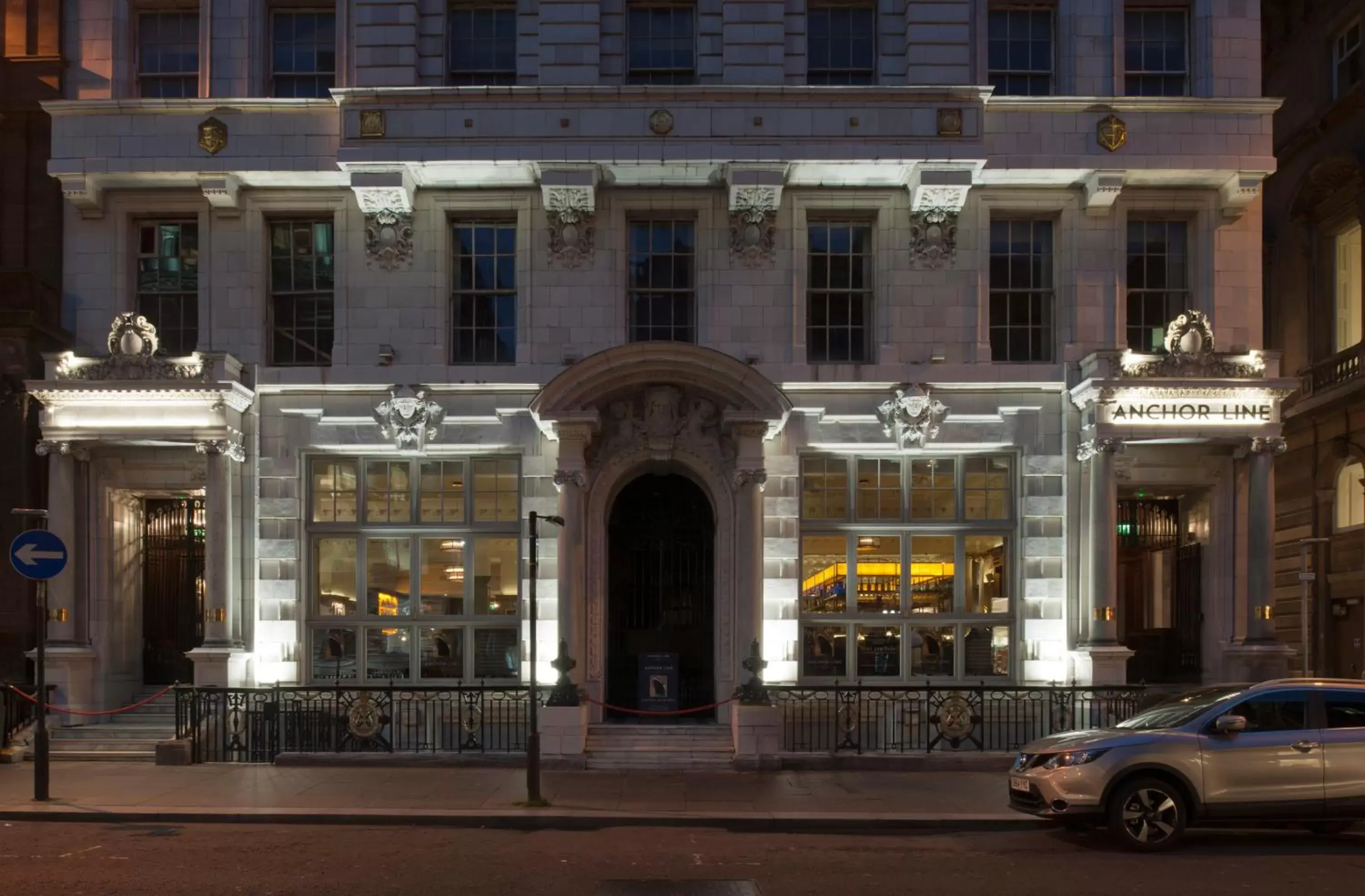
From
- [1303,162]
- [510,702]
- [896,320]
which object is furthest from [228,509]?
[1303,162]

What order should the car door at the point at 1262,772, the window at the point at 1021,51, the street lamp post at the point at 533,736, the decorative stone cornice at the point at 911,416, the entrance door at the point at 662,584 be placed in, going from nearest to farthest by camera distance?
the car door at the point at 1262,772
the street lamp post at the point at 533,736
the decorative stone cornice at the point at 911,416
the entrance door at the point at 662,584
the window at the point at 1021,51

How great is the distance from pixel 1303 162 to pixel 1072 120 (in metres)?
12.1

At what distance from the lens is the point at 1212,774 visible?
42.4ft

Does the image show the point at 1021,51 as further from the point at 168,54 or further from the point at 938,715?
the point at 168,54

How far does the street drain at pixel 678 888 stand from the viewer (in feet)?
35.8

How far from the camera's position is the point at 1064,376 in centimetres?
2103

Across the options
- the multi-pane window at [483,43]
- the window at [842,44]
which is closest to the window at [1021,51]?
the window at [842,44]

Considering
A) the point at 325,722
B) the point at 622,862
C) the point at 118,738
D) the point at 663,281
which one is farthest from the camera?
the point at 663,281

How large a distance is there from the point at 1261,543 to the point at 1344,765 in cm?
769

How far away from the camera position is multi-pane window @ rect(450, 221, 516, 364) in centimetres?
2152

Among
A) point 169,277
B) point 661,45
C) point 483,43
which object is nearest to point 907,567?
point 661,45

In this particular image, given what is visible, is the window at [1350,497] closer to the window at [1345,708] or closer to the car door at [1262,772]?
the window at [1345,708]

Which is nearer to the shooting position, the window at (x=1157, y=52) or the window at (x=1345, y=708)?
the window at (x=1345, y=708)

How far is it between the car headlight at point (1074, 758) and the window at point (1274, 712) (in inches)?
59.1
